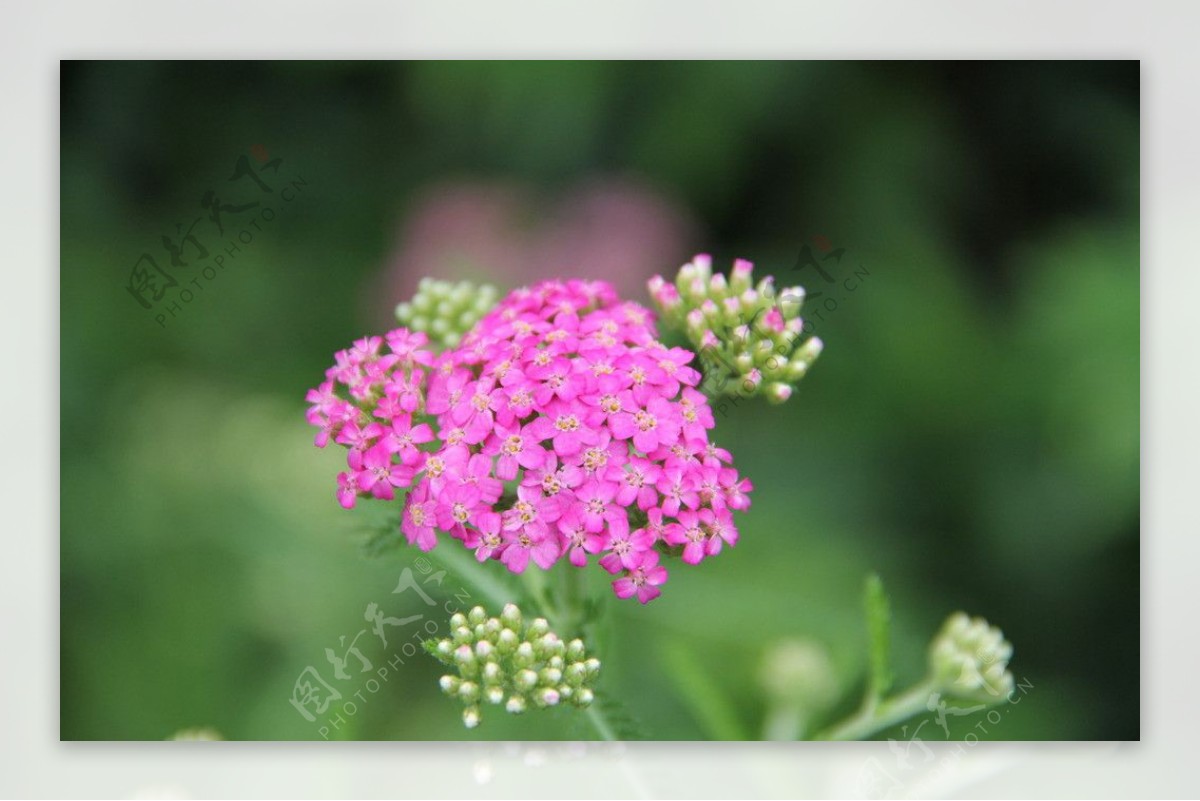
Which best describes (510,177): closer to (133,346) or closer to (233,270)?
(233,270)

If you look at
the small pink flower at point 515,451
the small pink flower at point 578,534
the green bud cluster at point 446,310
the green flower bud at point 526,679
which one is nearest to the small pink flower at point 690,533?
the small pink flower at point 578,534

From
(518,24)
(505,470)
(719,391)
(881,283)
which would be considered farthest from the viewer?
(881,283)

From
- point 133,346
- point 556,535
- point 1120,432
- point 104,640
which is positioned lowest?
point 104,640

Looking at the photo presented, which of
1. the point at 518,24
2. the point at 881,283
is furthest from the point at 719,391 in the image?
the point at 518,24

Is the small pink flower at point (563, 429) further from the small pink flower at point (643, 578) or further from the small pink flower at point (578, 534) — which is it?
the small pink flower at point (643, 578)

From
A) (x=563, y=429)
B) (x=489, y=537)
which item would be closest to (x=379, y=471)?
(x=489, y=537)
